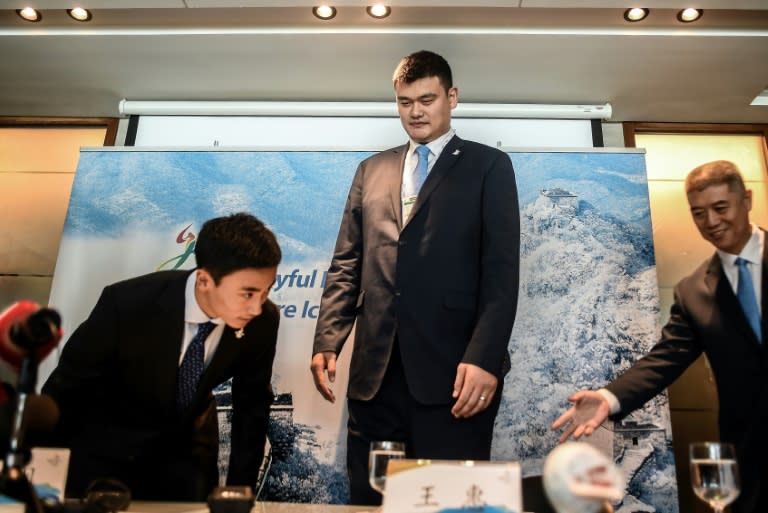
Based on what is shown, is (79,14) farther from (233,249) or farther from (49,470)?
(49,470)

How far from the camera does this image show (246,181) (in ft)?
10.8

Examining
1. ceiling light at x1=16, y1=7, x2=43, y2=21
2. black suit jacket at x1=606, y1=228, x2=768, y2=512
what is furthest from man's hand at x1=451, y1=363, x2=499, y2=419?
ceiling light at x1=16, y1=7, x2=43, y2=21

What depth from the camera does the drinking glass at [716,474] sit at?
1.21m

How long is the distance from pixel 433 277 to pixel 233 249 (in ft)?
1.96

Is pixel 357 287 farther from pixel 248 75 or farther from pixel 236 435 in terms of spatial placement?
pixel 248 75

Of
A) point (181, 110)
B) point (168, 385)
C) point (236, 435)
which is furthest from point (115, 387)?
point (181, 110)

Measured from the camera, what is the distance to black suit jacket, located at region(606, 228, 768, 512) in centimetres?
182

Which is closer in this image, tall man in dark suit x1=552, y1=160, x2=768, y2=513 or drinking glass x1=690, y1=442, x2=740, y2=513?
drinking glass x1=690, y1=442, x2=740, y2=513

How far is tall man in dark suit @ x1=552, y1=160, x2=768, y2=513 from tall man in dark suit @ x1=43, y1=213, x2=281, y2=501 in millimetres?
959

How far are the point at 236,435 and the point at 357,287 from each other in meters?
0.59

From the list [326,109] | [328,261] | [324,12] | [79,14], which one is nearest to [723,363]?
[328,261]

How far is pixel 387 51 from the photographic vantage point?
3.27 metres

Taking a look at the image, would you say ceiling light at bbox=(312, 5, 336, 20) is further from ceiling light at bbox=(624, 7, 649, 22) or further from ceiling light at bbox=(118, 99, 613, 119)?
ceiling light at bbox=(624, 7, 649, 22)

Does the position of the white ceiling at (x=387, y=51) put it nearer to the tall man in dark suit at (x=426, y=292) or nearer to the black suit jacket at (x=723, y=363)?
the tall man in dark suit at (x=426, y=292)
